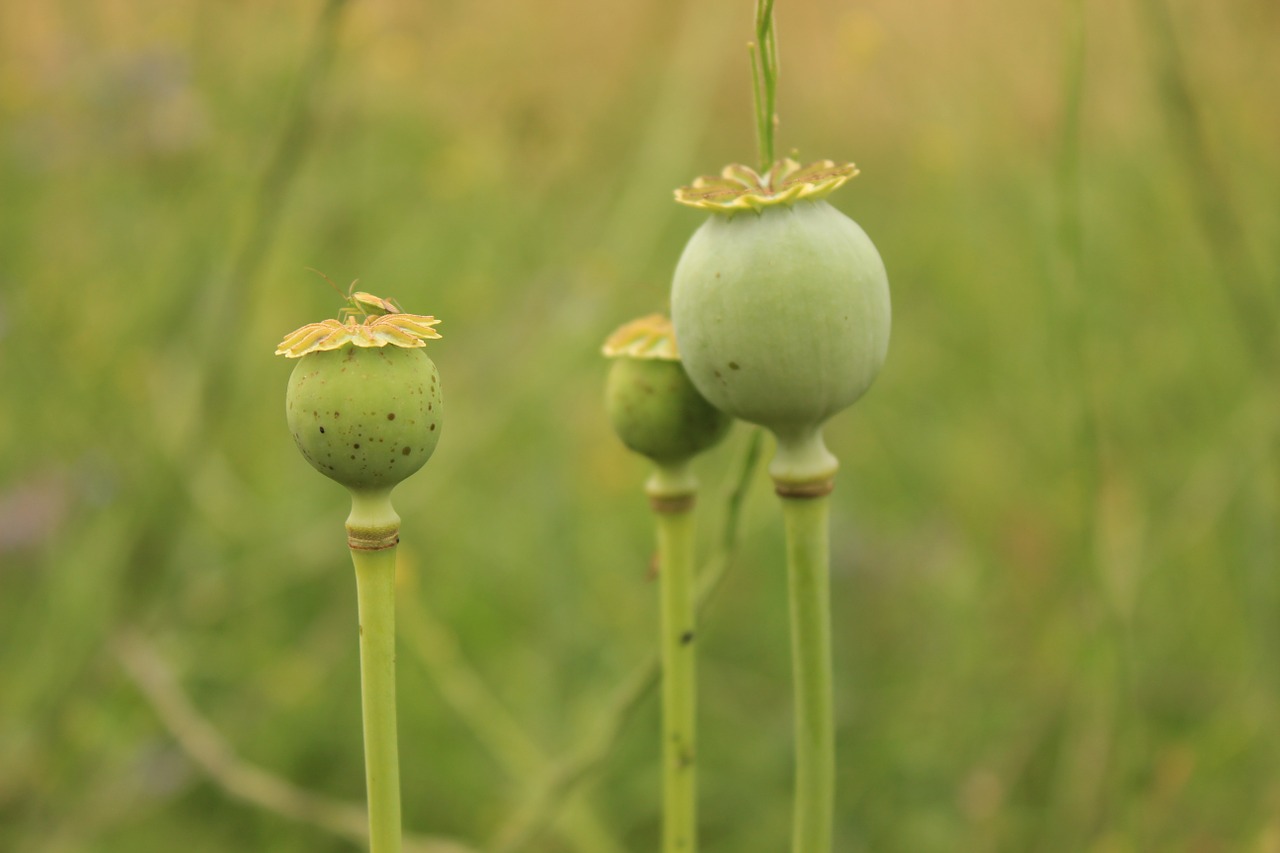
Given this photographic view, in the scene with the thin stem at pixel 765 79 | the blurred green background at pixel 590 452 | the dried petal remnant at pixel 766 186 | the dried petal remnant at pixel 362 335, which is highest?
the thin stem at pixel 765 79

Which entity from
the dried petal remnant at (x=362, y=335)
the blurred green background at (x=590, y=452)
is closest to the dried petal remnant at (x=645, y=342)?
the dried petal remnant at (x=362, y=335)

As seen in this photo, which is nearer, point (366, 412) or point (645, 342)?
point (366, 412)

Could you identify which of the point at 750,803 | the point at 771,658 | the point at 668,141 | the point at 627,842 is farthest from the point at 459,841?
the point at 668,141

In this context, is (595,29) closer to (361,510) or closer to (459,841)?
(459,841)

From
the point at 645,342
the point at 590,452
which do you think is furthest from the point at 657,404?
the point at 590,452

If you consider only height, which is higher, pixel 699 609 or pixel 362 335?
pixel 362 335

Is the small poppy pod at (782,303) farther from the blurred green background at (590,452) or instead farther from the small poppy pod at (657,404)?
the blurred green background at (590,452)

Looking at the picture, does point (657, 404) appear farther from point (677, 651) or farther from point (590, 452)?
point (590, 452)
